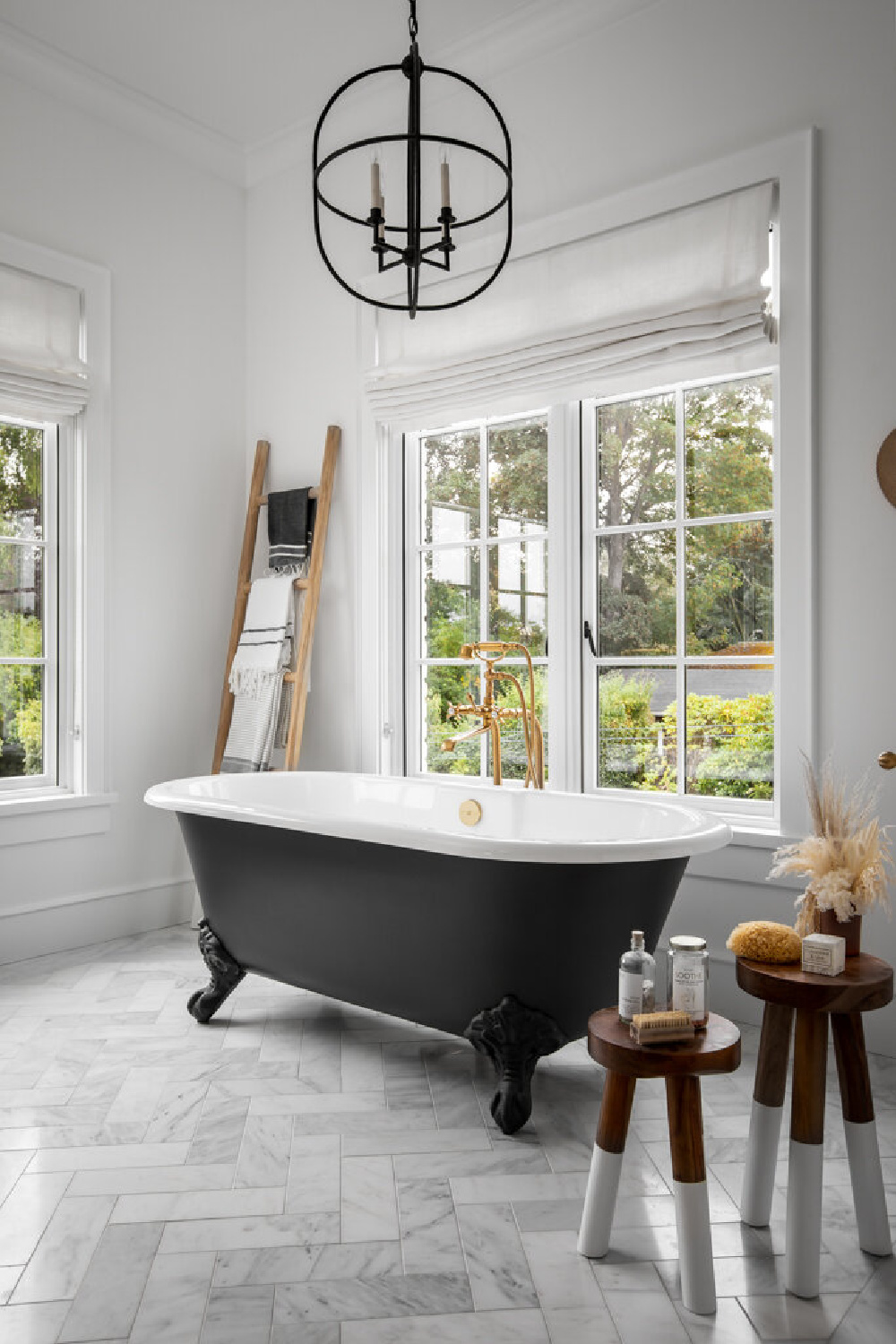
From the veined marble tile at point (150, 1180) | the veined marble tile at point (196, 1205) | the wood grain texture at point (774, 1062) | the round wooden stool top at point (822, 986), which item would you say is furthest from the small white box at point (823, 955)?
the veined marble tile at point (150, 1180)

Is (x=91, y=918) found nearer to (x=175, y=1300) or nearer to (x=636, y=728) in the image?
(x=636, y=728)

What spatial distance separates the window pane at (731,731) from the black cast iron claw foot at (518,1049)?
1122 millimetres

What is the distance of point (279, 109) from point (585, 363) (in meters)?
1.79

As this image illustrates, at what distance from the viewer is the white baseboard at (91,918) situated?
141 inches

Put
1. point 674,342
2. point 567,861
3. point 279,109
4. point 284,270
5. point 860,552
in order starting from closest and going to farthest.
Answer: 1. point 567,861
2. point 860,552
3. point 674,342
4. point 279,109
5. point 284,270

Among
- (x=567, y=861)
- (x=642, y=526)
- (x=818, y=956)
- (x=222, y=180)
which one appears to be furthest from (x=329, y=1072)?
(x=222, y=180)

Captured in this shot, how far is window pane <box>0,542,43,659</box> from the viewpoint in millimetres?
3691

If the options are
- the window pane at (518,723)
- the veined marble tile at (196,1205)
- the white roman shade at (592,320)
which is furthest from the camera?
the window pane at (518,723)

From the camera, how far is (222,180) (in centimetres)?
430

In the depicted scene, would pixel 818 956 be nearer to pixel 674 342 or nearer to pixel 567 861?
pixel 567 861

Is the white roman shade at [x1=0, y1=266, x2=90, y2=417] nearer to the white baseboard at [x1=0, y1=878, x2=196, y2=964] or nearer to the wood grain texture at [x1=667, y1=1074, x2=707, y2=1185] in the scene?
the white baseboard at [x1=0, y1=878, x2=196, y2=964]

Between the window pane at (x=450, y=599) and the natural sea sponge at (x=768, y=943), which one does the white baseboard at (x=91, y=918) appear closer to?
the window pane at (x=450, y=599)

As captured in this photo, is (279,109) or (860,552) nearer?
(860,552)

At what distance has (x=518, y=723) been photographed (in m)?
3.51
